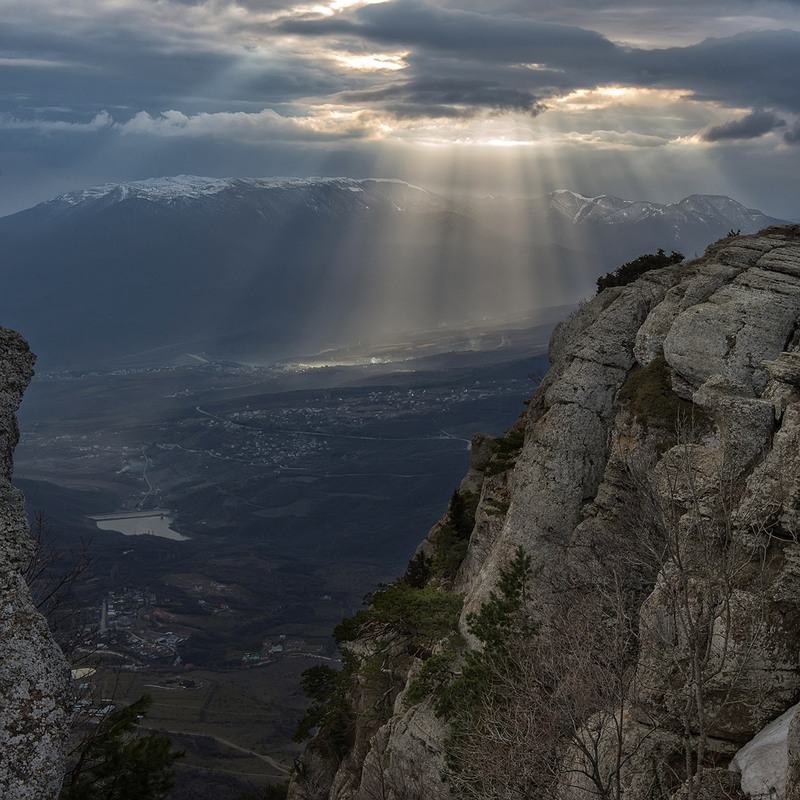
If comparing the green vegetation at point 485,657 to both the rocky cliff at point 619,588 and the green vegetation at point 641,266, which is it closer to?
the rocky cliff at point 619,588

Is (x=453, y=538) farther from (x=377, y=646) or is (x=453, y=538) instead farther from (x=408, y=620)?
(x=377, y=646)

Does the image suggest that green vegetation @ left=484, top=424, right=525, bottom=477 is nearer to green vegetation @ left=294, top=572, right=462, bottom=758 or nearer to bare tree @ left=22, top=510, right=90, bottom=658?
green vegetation @ left=294, top=572, right=462, bottom=758

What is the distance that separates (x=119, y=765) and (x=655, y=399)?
21468 mm

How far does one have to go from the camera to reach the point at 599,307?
4388 centimetres

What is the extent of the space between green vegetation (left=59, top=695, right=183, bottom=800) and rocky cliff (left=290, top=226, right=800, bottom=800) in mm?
8359

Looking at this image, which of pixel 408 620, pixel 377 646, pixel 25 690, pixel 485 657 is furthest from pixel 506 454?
pixel 25 690

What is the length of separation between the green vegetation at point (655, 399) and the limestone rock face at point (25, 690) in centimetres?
2137

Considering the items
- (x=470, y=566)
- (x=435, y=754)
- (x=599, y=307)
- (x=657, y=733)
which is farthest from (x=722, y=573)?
(x=599, y=307)

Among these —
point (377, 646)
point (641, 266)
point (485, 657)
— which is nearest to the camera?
point (485, 657)

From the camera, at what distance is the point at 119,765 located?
72.0 ft

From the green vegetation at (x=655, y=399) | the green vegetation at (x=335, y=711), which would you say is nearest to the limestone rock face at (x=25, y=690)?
the green vegetation at (x=655, y=399)

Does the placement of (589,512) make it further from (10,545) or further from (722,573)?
(10,545)

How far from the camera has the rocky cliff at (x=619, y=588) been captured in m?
18.2

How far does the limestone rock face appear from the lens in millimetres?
11547
